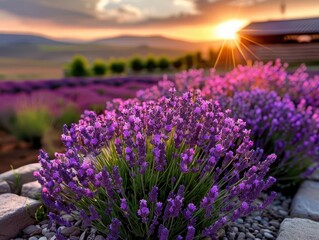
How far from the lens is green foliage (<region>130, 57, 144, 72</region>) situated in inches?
1151

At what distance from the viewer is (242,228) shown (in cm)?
324

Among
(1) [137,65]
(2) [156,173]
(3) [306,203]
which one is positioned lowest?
(1) [137,65]

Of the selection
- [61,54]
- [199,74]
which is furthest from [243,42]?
[61,54]

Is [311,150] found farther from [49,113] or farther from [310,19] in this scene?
[310,19]

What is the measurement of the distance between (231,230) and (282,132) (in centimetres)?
168

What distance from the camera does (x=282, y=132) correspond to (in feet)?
14.8

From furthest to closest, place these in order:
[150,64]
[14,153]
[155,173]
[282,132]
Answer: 1. [150,64]
2. [14,153]
3. [282,132]
4. [155,173]

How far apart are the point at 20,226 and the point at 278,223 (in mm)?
1980

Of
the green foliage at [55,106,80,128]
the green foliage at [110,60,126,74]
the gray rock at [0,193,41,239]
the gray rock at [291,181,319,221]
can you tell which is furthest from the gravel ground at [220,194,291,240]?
the green foliage at [110,60,126,74]

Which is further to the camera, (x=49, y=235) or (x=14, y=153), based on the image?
(x=14, y=153)

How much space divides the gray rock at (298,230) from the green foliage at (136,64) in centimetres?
2646

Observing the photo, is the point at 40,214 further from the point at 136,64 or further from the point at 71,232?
the point at 136,64

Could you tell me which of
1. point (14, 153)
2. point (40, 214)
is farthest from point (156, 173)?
point (14, 153)

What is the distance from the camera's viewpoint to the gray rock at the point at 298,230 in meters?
2.94
